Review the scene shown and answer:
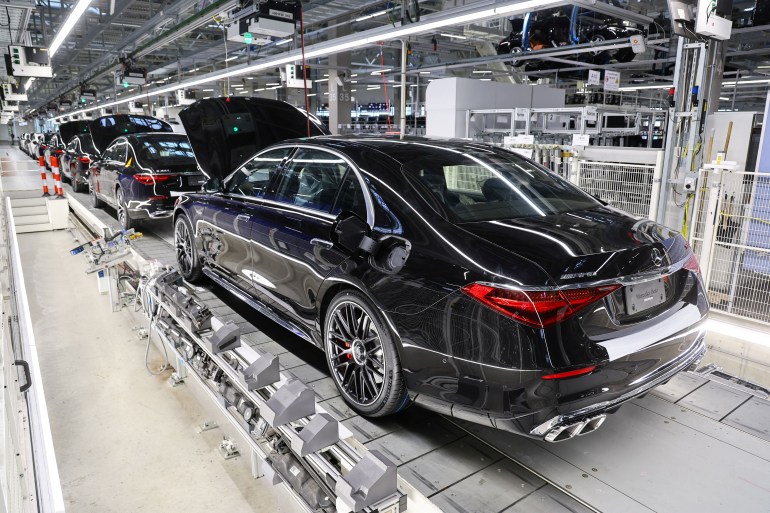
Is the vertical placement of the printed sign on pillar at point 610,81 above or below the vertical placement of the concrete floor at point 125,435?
above

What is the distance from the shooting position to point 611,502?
1918 mm

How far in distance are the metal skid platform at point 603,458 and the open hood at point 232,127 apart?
2.67 meters

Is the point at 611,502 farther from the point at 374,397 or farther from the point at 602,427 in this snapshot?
the point at 374,397

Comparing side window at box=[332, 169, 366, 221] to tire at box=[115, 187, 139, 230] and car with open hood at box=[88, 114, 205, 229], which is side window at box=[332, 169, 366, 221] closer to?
car with open hood at box=[88, 114, 205, 229]

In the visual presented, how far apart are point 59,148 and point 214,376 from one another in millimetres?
11238

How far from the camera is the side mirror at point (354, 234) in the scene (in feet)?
7.27

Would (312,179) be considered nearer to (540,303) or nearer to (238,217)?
(238,217)

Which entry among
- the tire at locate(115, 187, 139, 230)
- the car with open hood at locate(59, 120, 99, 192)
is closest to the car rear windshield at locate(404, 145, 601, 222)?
the tire at locate(115, 187, 139, 230)

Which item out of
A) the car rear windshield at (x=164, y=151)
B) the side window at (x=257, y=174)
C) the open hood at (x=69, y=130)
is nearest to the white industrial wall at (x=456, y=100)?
the car rear windshield at (x=164, y=151)

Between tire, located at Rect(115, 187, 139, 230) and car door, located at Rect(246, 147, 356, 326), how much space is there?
3701 millimetres

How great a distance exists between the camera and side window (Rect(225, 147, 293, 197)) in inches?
131

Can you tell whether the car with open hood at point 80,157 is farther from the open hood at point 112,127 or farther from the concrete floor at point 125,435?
the concrete floor at point 125,435

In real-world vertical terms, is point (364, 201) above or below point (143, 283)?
above

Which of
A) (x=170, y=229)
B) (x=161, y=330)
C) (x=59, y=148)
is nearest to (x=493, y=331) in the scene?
(x=161, y=330)
